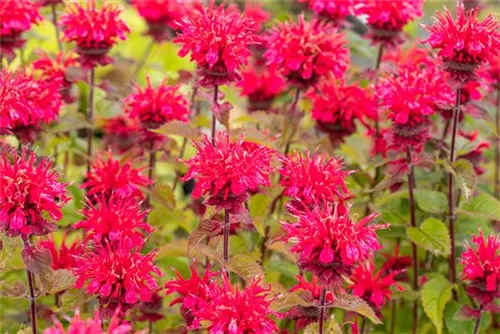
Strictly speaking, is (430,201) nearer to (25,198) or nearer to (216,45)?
(216,45)

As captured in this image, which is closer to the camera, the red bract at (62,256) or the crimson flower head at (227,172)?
the crimson flower head at (227,172)

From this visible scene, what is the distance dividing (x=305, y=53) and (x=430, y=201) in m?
0.55

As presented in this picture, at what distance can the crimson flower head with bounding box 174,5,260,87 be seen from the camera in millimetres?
1991

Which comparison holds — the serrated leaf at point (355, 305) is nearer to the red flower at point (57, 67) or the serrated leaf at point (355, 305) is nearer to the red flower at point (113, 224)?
the red flower at point (113, 224)

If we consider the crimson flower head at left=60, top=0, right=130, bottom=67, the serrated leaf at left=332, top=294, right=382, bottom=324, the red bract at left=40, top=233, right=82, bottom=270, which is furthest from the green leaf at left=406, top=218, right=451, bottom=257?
the crimson flower head at left=60, top=0, right=130, bottom=67

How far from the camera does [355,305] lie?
5.79 feet

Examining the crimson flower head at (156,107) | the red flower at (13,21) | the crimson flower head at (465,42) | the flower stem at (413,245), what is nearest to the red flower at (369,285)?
the flower stem at (413,245)

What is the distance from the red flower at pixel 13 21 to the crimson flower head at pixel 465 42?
1115 mm

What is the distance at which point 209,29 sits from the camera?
2016 millimetres

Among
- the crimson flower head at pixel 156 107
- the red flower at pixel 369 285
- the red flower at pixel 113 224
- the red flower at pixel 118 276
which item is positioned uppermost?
the crimson flower head at pixel 156 107

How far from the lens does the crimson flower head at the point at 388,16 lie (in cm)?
246

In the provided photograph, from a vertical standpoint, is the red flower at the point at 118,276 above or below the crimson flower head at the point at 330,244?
below

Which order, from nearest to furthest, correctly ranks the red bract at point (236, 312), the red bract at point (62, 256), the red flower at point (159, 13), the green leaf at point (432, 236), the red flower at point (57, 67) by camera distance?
the red bract at point (236, 312)
the red bract at point (62, 256)
the green leaf at point (432, 236)
the red flower at point (57, 67)
the red flower at point (159, 13)

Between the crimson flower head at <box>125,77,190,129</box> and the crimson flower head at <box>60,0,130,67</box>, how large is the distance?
0.60 ft
